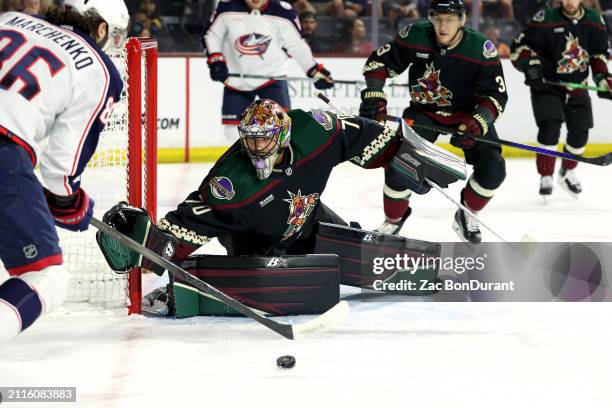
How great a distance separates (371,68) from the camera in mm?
4914

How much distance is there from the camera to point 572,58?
643 centimetres

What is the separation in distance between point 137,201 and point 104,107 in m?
1.12

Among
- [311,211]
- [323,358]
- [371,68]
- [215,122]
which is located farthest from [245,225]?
[215,122]

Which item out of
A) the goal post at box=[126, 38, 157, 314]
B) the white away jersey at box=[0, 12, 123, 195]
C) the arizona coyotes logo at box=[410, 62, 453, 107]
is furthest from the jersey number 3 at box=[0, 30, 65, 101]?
the arizona coyotes logo at box=[410, 62, 453, 107]

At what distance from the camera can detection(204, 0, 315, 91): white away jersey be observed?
6.29 metres

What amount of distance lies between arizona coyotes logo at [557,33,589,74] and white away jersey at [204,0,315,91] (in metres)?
1.40

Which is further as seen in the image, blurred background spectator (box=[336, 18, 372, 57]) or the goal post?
blurred background spectator (box=[336, 18, 372, 57])

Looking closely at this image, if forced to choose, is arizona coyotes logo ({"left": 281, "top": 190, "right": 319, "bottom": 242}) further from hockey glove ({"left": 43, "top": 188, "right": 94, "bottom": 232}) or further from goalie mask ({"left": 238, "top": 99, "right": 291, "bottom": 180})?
hockey glove ({"left": 43, "top": 188, "right": 94, "bottom": 232})

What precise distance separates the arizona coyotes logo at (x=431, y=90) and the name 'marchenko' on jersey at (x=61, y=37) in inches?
94.0

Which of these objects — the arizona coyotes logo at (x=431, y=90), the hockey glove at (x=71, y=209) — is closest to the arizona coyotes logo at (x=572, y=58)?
the arizona coyotes logo at (x=431, y=90)

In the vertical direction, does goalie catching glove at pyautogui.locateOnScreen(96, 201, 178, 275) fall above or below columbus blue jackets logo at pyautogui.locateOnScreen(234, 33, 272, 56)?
above

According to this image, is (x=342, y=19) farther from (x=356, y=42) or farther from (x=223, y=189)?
(x=223, y=189)

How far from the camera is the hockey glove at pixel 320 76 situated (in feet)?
20.9

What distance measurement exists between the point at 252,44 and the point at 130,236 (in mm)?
3161
